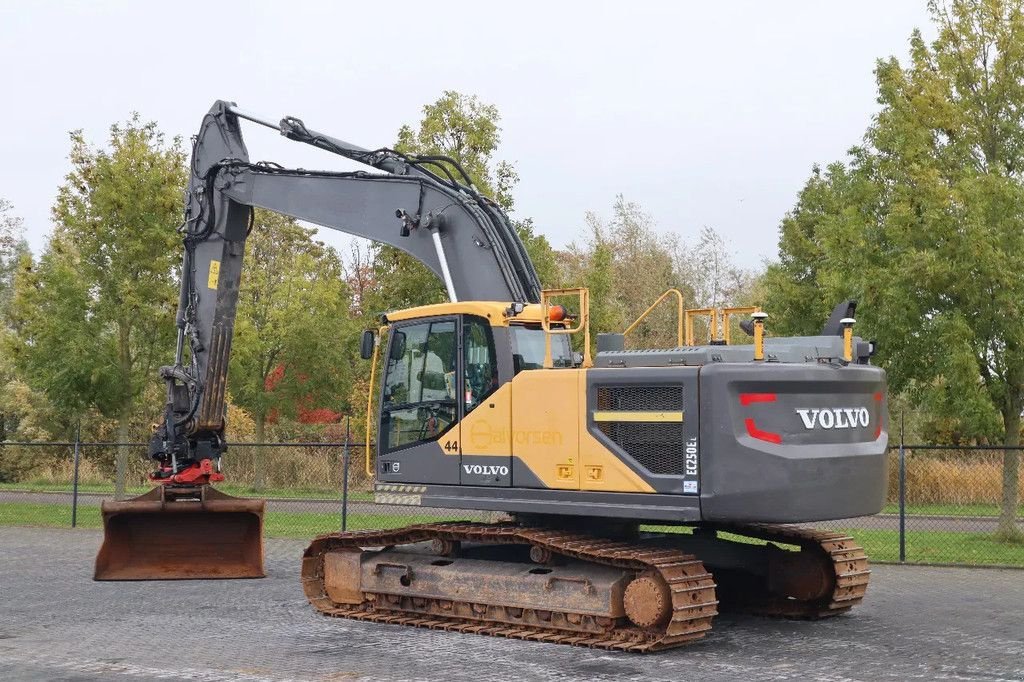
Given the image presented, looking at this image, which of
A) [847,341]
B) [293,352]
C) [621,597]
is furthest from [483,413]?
[293,352]

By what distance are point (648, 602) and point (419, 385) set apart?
3.21 meters

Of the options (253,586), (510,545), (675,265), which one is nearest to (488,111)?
(253,586)

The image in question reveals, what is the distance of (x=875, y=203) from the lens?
Answer: 20.6m

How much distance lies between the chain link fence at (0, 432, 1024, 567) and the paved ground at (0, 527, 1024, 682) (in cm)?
350

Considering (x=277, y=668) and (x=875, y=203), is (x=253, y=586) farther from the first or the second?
(x=875, y=203)

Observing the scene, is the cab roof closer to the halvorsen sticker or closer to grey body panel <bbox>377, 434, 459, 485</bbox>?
grey body panel <bbox>377, 434, 459, 485</bbox>

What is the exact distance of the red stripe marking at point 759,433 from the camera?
10.3 metres

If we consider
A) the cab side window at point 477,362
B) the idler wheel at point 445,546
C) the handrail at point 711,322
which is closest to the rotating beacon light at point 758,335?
the handrail at point 711,322

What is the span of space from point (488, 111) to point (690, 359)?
15286 millimetres

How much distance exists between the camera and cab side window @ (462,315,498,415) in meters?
11.6

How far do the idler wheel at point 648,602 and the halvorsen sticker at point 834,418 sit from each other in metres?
1.78

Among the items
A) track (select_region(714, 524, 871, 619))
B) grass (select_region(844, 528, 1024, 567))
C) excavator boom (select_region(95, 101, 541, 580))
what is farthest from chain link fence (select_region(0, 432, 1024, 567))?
track (select_region(714, 524, 871, 619))

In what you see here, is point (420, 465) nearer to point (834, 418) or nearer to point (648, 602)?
point (648, 602)

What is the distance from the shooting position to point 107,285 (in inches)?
975
